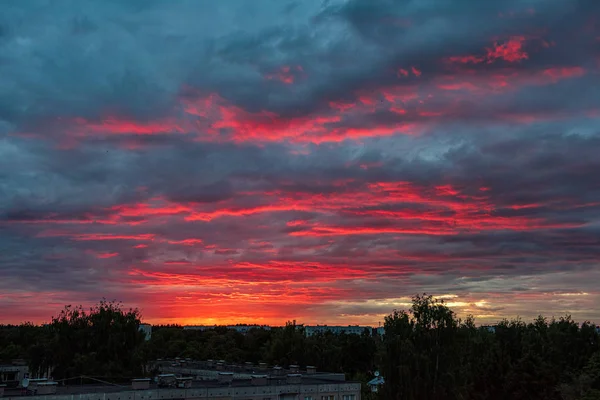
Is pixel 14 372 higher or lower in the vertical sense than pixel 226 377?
lower

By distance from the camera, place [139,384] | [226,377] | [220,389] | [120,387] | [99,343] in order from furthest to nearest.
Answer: [99,343]
[226,377]
[220,389]
[120,387]
[139,384]

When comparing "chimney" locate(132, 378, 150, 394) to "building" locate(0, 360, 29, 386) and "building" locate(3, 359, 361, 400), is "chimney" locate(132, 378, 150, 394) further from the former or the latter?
"building" locate(0, 360, 29, 386)

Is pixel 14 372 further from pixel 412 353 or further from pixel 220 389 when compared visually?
pixel 412 353

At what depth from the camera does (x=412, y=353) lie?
79688mm

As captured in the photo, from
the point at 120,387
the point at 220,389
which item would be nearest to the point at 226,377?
the point at 220,389

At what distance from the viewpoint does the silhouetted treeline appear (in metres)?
80.2

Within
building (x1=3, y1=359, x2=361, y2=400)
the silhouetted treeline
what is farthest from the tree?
building (x1=3, y1=359, x2=361, y2=400)

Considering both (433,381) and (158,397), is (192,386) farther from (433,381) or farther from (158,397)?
(433,381)

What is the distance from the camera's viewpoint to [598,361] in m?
99.2

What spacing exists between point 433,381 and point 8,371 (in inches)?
3127

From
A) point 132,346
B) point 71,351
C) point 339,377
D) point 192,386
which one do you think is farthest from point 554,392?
point 71,351

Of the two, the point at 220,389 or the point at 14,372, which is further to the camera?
the point at 14,372

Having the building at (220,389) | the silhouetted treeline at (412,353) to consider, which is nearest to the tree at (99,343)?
the silhouetted treeline at (412,353)

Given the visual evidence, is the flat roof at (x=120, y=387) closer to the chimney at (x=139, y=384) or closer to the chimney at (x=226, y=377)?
the chimney at (x=226, y=377)
